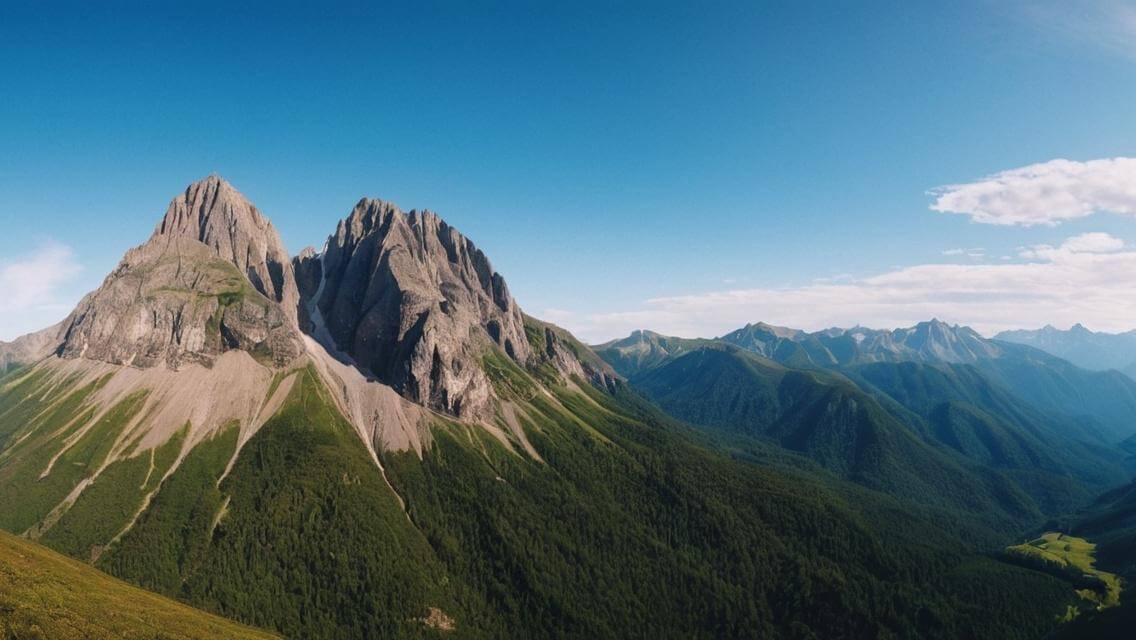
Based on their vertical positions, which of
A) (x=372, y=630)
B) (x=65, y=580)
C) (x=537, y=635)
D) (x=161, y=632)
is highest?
(x=65, y=580)

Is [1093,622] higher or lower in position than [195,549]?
lower

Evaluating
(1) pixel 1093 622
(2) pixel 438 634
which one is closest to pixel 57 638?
(2) pixel 438 634

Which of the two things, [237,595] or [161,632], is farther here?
[237,595]

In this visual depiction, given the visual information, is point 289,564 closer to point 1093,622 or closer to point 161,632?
point 161,632

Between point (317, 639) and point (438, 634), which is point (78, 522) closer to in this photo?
point (317, 639)

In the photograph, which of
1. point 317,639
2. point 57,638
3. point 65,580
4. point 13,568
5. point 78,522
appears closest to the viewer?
point 57,638

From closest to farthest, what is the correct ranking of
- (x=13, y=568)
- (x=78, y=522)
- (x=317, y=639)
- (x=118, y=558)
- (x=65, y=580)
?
(x=13, y=568), (x=65, y=580), (x=317, y=639), (x=118, y=558), (x=78, y=522)
